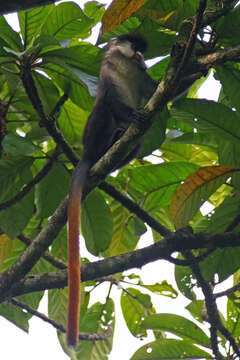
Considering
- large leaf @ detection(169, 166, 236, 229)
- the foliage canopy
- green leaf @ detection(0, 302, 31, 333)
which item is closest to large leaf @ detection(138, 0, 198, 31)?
the foliage canopy

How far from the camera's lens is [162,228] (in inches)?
92.9

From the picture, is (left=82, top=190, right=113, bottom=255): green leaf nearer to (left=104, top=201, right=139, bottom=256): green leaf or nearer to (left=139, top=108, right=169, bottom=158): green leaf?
(left=104, top=201, right=139, bottom=256): green leaf

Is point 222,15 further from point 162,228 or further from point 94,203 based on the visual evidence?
point 94,203

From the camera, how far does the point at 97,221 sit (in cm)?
263

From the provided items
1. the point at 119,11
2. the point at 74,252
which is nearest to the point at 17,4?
the point at 119,11

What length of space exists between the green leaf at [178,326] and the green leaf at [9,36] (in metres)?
1.45

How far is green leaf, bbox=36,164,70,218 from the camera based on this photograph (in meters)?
2.61

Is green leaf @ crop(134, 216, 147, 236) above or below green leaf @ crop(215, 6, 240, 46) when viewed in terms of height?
below

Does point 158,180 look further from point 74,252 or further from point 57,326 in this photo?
point 57,326

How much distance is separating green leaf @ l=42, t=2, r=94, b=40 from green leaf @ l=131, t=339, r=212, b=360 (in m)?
1.60

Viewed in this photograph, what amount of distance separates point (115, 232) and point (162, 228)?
0.59m

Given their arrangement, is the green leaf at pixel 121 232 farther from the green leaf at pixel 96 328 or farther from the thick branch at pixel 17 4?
the thick branch at pixel 17 4

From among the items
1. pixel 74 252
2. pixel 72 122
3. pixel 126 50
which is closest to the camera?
pixel 74 252

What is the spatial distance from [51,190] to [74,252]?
0.78 metres
